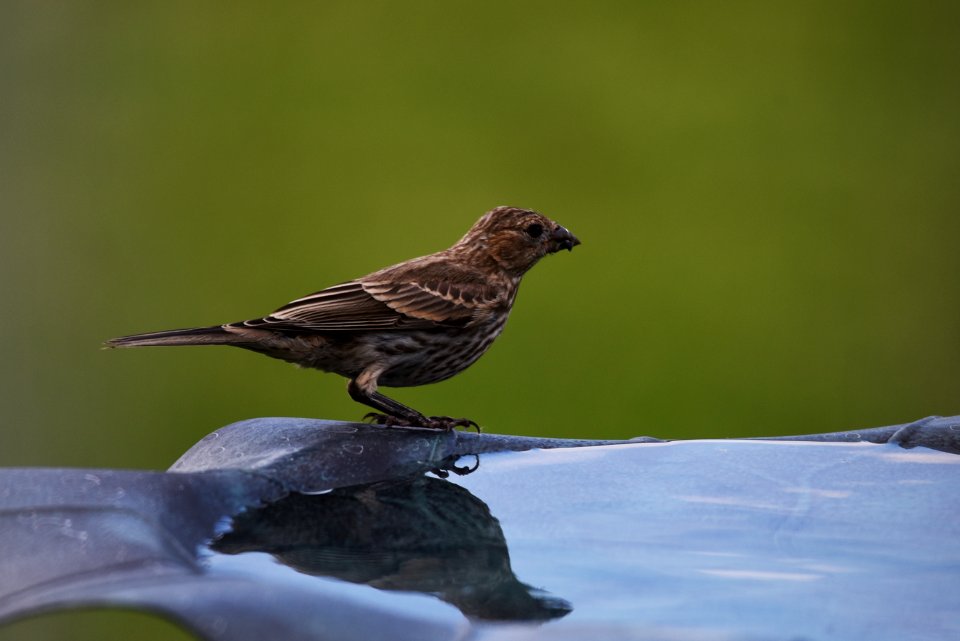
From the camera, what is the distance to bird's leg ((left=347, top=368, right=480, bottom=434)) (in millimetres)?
4203

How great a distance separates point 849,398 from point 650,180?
2.65m

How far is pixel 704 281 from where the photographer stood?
431 inches

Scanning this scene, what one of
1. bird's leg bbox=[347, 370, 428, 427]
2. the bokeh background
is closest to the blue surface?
bird's leg bbox=[347, 370, 428, 427]

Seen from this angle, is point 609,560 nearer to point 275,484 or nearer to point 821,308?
point 275,484

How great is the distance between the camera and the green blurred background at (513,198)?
33.9 ft

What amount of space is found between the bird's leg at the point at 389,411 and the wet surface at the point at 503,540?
0.39m

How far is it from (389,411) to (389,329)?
298mm

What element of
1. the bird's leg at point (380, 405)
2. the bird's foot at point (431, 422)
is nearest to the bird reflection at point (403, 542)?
the bird's foot at point (431, 422)

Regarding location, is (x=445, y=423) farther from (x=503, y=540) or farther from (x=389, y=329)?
(x=503, y=540)

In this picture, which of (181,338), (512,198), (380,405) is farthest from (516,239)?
(512,198)

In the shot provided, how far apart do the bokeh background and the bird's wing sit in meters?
4.48

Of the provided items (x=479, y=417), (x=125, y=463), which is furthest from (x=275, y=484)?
(x=125, y=463)

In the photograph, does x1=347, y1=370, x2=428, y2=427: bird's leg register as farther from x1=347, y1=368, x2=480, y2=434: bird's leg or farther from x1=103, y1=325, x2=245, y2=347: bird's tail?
x1=103, y1=325, x2=245, y2=347: bird's tail

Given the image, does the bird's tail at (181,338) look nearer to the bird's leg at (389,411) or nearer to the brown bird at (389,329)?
the brown bird at (389,329)
